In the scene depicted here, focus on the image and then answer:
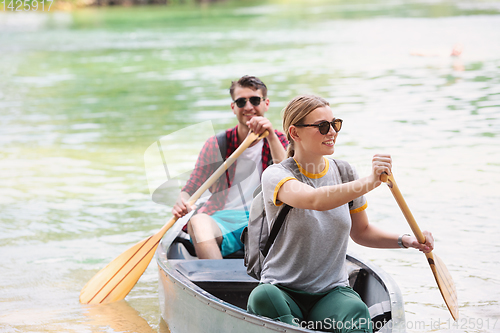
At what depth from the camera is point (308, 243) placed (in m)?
2.51

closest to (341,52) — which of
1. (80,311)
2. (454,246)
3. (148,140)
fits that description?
(148,140)

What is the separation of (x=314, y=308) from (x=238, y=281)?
0.87m

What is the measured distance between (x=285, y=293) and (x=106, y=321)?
2030mm

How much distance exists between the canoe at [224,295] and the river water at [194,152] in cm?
63

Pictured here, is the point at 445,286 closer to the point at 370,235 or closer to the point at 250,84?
the point at 370,235

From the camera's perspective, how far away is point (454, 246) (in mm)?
4887

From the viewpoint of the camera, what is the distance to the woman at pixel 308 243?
247cm

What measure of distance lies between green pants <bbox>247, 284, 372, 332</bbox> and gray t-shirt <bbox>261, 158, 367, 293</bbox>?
1.6 inches

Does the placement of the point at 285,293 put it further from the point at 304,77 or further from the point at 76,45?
the point at 76,45

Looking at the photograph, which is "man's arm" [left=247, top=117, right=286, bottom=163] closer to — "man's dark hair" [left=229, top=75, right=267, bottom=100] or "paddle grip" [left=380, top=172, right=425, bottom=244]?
"man's dark hair" [left=229, top=75, right=267, bottom=100]

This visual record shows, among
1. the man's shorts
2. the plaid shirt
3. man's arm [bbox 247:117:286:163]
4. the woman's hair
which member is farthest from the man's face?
the woman's hair

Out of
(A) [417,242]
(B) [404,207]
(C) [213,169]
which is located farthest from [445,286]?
(C) [213,169]

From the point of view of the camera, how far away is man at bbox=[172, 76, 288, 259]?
151 inches

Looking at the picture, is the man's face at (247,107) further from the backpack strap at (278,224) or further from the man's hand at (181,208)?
the backpack strap at (278,224)
